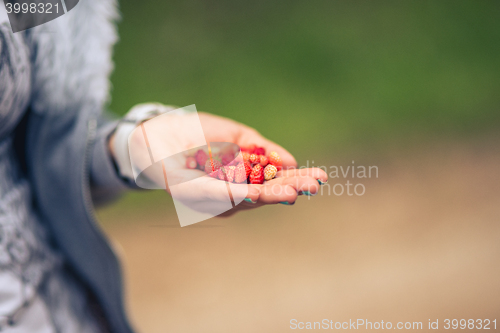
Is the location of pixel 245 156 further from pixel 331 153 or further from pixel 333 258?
pixel 331 153

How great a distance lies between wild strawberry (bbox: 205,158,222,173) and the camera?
0.53m

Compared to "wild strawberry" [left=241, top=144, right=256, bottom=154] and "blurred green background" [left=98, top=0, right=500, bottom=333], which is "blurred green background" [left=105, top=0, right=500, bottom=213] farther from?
"wild strawberry" [left=241, top=144, right=256, bottom=154]

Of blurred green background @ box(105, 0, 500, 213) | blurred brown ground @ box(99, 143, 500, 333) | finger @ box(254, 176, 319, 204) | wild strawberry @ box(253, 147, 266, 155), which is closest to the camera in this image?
finger @ box(254, 176, 319, 204)

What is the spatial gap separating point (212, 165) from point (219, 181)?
0.06 m

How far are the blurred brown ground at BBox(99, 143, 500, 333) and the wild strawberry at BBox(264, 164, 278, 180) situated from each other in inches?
33.6

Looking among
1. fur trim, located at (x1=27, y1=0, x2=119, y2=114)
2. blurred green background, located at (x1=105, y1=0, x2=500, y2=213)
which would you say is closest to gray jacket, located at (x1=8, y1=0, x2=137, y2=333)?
fur trim, located at (x1=27, y1=0, x2=119, y2=114)

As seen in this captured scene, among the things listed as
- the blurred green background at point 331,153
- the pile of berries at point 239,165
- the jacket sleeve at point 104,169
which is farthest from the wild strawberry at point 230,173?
the blurred green background at point 331,153

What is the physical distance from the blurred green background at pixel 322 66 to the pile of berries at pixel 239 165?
1.31 metres

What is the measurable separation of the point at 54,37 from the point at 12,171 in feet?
0.63

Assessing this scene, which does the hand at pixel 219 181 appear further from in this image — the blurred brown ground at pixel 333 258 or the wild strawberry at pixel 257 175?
the blurred brown ground at pixel 333 258

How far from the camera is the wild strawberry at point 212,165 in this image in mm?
525

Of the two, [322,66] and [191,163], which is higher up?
[322,66]

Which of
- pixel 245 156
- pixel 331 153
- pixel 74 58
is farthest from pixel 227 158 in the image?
pixel 331 153

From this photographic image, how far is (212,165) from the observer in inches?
20.8
